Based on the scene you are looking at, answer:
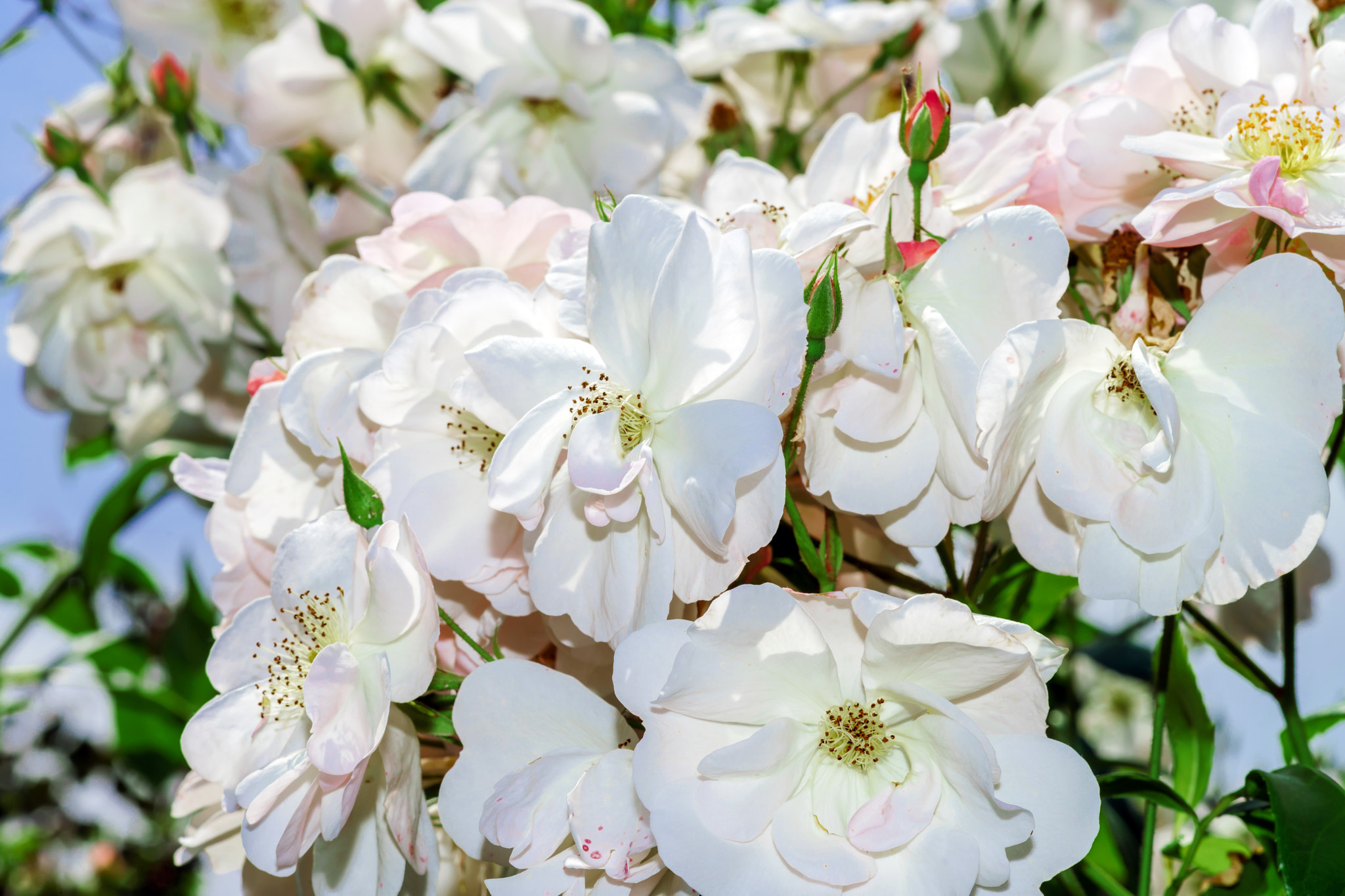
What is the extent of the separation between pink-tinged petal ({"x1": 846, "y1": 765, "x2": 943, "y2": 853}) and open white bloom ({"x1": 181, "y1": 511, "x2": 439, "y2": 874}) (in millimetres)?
124

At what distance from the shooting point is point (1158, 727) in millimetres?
384

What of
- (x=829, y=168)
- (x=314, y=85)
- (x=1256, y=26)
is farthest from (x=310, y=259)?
(x=1256, y=26)

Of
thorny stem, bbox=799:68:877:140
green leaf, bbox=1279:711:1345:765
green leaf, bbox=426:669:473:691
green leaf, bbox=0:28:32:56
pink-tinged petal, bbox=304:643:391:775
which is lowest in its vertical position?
green leaf, bbox=1279:711:1345:765

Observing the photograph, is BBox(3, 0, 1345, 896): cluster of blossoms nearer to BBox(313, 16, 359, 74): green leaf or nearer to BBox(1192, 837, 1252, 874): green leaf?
BBox(1192, 837, 1252, 874): green leaf

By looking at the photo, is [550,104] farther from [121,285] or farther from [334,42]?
[121,285]

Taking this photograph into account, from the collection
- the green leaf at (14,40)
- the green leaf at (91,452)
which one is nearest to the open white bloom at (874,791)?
the green leaf at (14,40)

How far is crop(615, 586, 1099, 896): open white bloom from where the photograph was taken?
10.3 inches

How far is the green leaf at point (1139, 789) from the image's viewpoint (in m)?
0.35

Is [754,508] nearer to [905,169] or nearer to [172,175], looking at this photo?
[905,169]

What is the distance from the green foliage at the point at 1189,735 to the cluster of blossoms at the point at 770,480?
0.43 feet

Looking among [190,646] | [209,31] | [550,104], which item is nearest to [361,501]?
[550,104]

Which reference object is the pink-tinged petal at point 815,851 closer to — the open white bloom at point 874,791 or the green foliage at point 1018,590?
the open white bloom at point 874,791

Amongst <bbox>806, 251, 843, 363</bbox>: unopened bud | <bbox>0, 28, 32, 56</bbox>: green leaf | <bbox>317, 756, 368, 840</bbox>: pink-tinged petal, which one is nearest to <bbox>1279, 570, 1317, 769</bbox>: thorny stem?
<bbox>806, 251, 843, 363</bbox>: unopened bud

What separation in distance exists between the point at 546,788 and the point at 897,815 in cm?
9
